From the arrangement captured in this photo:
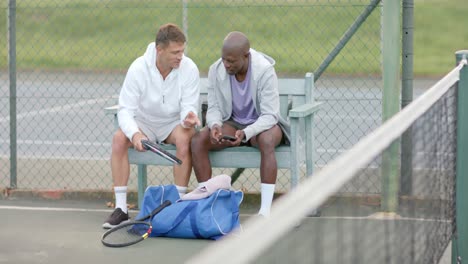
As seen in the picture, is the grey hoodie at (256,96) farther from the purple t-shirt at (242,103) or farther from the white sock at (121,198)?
the white sock at (121,198)

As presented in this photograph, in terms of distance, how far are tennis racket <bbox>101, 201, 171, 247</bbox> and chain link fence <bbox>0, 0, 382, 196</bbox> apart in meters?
1.62

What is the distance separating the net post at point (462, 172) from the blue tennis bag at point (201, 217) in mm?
1531

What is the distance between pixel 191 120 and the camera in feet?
22.8

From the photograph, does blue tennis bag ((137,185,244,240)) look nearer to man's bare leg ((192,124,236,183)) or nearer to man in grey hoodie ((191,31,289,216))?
man in grey hoodie ((191,31,289,216))

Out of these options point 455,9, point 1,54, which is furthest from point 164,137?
point 455,9

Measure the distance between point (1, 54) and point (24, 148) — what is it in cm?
1307

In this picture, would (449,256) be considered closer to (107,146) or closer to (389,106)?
(389,106)

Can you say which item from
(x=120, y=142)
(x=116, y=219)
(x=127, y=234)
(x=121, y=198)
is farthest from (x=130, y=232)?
(x=120, y=142)

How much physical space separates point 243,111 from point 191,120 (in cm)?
41

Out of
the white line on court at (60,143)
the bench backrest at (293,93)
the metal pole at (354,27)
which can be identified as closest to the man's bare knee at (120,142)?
the bench backrest at (293,93)

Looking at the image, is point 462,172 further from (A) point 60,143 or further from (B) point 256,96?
(A) point 60,143

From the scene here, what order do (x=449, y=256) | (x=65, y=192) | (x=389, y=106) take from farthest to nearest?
(x=65, y=192) < (x=389, y=106) < (x=449, y=256)

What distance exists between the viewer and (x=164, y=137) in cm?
717

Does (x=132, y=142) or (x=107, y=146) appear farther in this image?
(x=107, y=146)
